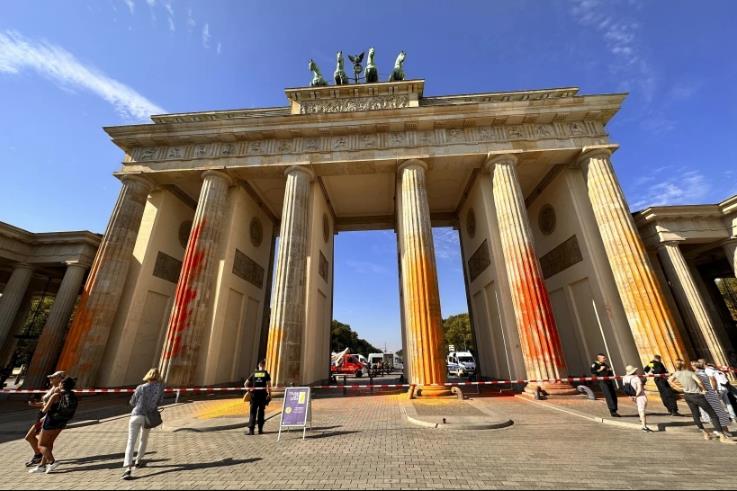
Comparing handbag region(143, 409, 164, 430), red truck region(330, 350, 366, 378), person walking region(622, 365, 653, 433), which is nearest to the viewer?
handbag region(143, 409, 164, 430)

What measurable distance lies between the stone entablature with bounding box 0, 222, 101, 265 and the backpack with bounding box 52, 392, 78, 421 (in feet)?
50.4

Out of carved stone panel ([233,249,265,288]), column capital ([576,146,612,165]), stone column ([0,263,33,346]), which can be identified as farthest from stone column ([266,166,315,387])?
stone column ([0,263,33,346])

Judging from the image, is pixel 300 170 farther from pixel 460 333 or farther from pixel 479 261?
pixel 460 333

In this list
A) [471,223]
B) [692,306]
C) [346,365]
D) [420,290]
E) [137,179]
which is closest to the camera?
[420,290]

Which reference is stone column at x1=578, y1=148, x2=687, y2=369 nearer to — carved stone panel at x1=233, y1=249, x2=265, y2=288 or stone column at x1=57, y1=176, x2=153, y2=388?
carved stone panel at x1=233, y1=249, x2=265, y2=288

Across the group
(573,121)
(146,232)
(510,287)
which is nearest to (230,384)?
(146,232)

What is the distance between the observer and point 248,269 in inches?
640

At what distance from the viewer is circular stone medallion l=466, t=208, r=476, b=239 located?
16844mm

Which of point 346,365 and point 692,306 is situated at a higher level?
point 692,306

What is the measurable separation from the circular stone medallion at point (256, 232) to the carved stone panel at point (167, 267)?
410 centimetres

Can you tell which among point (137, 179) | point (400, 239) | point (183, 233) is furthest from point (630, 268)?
point (137, 179)

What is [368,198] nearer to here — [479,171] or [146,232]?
[479,171]

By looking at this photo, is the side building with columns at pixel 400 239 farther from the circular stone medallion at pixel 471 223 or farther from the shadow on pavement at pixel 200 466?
the shadow on pavement at pixel 200 466

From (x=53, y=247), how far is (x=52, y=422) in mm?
17217
